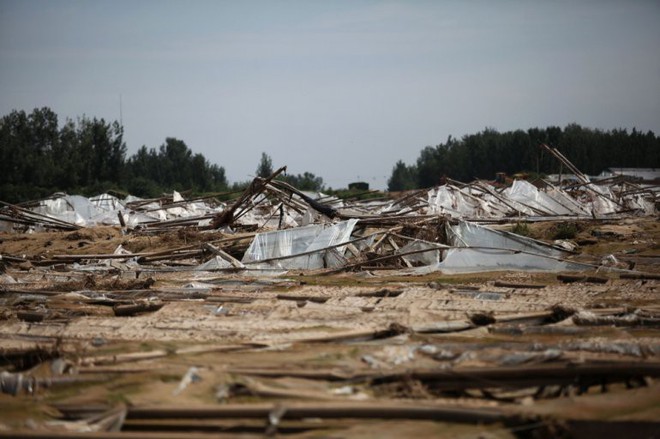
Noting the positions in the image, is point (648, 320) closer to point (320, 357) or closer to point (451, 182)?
point (320, 357)

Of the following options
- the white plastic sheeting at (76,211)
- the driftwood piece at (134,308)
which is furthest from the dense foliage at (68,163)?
the driftwood piece at (134,308)

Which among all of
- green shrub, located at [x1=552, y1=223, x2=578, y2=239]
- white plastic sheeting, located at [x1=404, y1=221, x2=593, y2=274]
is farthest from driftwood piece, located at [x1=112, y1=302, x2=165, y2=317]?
green shrub, located at [x1=552, y1=223, x2=578, y2=239]

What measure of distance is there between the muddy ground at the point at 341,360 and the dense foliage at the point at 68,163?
131 feet

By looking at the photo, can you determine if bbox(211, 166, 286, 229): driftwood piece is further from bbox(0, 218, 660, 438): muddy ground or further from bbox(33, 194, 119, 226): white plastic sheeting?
bbox(33, 194, 119, 226): white plastic sheeting

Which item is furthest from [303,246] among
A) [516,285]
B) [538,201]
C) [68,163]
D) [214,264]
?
[68,163]

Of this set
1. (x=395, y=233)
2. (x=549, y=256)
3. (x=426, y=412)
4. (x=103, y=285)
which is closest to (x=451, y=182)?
(x=395, y=233)

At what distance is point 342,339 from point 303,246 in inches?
306

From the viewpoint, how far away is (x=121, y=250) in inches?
640

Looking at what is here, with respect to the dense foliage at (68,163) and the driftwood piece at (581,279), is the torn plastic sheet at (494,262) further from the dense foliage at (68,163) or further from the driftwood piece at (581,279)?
the dense foliage at (68,163)

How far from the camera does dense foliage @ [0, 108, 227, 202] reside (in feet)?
168

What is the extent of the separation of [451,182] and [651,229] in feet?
28.6

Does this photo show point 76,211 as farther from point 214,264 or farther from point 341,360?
point 341,360

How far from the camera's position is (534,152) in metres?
64.8

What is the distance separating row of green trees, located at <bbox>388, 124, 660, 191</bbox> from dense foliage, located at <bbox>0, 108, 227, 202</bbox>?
23284 mm
